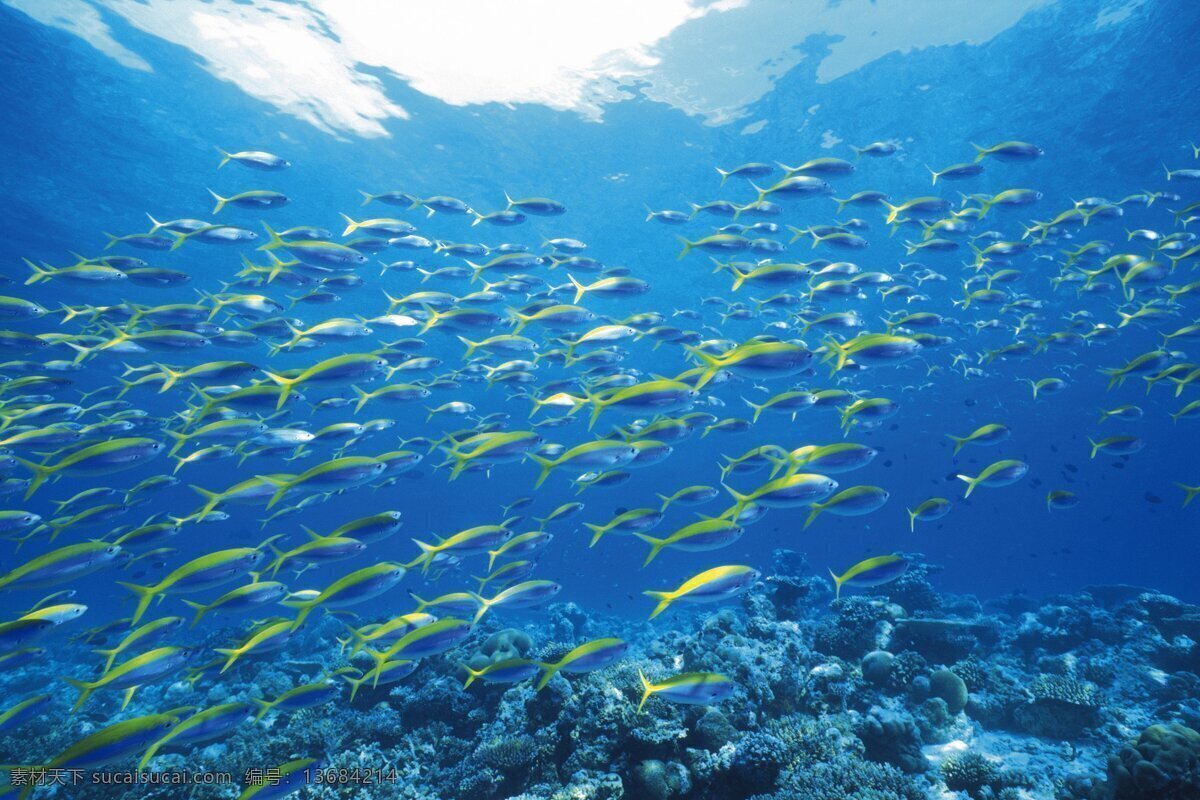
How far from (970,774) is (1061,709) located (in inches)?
115

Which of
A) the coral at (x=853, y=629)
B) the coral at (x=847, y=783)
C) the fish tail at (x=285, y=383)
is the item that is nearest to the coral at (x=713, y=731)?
the coral at (x=847, y=783)

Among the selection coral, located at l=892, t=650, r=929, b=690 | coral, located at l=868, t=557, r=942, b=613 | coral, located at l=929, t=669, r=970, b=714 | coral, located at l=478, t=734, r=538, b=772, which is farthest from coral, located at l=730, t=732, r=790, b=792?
coral, located at l=868, t=557, r=942, b=613

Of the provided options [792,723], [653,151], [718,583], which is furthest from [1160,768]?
[653,151]

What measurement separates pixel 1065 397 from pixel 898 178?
38752mm

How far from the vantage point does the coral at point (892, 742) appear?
6398 millimetres

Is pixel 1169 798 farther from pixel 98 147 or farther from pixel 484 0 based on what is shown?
pixel 98 147

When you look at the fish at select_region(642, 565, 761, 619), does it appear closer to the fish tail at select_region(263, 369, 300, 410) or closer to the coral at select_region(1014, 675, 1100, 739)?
the fish tail at select_region(263, 369, 300, 410)

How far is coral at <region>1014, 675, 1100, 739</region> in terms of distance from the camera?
7.37 metres

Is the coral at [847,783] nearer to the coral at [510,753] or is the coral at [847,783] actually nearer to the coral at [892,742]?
the coral at [892,742]

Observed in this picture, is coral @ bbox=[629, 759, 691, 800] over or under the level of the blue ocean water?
under

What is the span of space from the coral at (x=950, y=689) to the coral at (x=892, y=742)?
1.85 metres

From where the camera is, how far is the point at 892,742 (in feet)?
21.2

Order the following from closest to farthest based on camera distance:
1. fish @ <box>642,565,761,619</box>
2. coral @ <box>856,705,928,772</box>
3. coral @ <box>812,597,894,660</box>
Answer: fish @ <box>642,565,761,619</box> < coral @ <box>856,705,928,772</box> < coral @ <box>812,597,894,660</box>

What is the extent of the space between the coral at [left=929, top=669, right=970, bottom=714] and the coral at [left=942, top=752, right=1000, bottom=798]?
2092 millimetres
